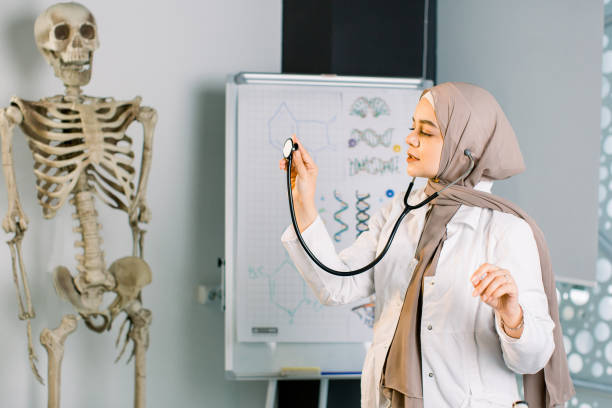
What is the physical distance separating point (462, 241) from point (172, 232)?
1.52m

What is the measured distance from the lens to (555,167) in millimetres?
2244

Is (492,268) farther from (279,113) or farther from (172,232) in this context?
(172,232)

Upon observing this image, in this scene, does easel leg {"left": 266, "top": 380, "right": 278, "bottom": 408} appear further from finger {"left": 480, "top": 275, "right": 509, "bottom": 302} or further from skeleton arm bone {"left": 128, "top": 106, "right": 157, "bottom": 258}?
finger {"left": 480, "top": 275, "right": 509, "bottom": 302}

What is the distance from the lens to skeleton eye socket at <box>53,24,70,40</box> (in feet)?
6.85

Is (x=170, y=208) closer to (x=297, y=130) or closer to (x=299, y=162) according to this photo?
(x=297, y=130)

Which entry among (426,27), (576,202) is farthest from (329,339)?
(426,27)

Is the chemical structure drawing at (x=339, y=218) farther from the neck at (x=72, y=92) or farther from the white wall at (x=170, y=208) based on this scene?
the neck at (x=72, y=92)

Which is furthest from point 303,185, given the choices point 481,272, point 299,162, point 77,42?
point 77,42

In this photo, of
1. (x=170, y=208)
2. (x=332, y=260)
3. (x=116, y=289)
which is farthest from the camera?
(x=170, y=208)

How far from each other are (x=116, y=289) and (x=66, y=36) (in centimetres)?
82

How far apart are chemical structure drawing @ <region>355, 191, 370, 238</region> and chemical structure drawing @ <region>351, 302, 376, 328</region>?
0.86 feet

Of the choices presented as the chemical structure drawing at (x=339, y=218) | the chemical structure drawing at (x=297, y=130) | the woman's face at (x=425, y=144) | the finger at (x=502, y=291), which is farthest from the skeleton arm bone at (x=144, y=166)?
the finger at (x=502, y=291)

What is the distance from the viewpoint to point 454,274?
4.65 ft

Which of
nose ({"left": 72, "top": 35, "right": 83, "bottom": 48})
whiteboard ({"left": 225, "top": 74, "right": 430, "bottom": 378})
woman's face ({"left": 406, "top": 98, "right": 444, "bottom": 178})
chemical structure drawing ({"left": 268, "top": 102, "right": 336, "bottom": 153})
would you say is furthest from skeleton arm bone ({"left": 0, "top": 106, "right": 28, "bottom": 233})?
woman's face ({"left": 406, "top": 98, "right": 444, "bottom": 178})
